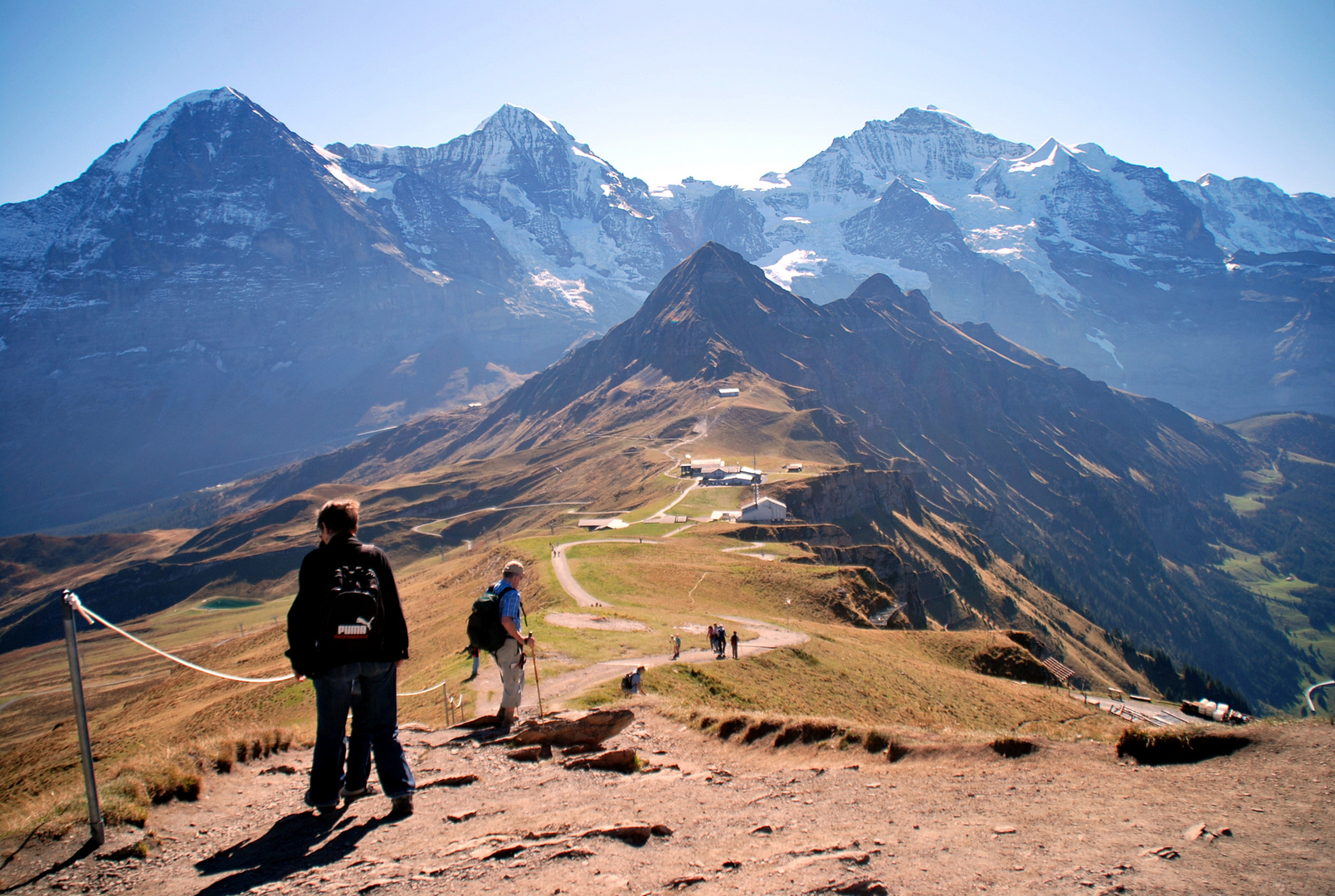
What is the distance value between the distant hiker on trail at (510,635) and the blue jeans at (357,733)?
398cm

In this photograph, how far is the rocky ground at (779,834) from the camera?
7.35 meters

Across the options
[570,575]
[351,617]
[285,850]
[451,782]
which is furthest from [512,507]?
[285,850]

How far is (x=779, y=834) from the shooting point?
913 centimetres

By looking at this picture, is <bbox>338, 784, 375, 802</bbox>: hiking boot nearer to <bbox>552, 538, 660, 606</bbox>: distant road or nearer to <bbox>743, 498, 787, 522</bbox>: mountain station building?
<bbox>552, 538, 660, 606</bbox>: distant road

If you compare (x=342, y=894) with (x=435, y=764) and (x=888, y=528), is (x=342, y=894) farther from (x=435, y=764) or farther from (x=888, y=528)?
(x=888, y=528)

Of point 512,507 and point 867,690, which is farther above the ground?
point 867,690

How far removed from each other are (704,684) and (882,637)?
74.9ft

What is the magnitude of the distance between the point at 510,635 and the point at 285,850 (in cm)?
586

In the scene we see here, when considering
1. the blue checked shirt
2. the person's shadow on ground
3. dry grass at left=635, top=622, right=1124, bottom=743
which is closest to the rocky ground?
the person's shadow on ground

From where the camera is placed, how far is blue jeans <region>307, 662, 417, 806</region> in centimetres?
903

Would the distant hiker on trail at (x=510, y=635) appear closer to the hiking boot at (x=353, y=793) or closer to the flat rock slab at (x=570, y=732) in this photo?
the flat rock slab at (x=570, y=732)

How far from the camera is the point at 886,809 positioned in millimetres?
10023

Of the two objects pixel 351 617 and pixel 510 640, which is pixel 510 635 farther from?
pixel 351 617

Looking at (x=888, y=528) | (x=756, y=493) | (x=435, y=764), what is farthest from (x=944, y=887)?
(x=888, y=528)
